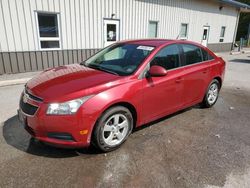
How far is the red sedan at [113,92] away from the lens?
2725 mm

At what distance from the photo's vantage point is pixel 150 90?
3.41 m

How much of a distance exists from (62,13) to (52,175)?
716 cm

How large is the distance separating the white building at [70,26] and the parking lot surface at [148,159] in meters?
4.20

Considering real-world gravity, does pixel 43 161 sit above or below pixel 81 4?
below

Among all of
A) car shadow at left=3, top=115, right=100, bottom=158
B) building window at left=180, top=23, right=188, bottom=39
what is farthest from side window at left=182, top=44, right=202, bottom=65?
building window at left=180, top=23, right=188, bottom=39

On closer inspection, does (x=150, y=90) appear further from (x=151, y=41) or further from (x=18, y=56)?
(x=18, y=56)

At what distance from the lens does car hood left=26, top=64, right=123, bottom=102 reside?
2.74m

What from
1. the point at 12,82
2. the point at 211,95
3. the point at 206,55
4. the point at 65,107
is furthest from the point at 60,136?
the point at 12,82

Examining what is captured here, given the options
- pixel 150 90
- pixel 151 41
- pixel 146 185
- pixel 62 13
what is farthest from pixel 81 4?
pixel 146 185

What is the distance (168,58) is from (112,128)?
1.68 m

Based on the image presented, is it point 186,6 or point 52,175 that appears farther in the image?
point 186,6

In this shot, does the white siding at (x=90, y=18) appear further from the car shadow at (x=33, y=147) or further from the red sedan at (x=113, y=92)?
the car shadow at (x=33, y=147)

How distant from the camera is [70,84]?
2963mm

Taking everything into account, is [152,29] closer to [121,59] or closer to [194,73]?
[194,73]
